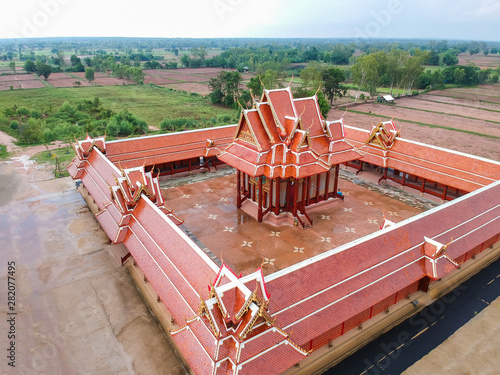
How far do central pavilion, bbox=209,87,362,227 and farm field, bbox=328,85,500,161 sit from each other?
691 inches

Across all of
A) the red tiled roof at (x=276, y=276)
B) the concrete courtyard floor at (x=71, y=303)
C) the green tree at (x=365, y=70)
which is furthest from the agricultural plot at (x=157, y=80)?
the red tiled roof at (x=276, y=276)

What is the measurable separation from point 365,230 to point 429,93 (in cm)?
8303

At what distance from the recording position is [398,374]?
15.5 m

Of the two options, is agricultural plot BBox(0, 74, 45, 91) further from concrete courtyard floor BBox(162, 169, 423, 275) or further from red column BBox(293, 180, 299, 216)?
red column BBox(293, 180, 299, 216)

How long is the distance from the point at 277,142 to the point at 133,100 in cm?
6861

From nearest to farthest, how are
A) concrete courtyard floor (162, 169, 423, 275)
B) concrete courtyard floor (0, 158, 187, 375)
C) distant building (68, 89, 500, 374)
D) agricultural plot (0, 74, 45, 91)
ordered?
distant building (68, 89, 500, 374), concrete courtyard floor (0, 158, 187, 375), concrete courtyard floor (162, 169, 423, 275), agricultural plot (0, 74, 45, 91)

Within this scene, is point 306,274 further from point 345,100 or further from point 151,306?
point 345,100

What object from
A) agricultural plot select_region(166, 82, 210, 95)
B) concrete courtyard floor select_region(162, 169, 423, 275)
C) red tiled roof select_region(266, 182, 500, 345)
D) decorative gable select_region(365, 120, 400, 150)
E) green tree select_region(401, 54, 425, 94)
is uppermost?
green tree select_region(401, 54, 425, 94)

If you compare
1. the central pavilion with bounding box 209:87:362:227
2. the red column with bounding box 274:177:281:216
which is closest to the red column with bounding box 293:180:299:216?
the central pavilion with bounding box 209:87:362:227

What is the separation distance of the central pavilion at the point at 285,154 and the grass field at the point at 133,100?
39.3 meters

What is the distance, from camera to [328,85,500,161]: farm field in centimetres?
5145

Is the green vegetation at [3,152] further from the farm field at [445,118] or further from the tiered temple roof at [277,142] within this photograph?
the farm field at [445,118]

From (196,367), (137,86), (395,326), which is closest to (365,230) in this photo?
(395,326)

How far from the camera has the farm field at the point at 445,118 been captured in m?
51.5
